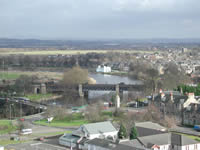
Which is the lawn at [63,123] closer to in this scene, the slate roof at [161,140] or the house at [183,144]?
the slate roof at [161,140]

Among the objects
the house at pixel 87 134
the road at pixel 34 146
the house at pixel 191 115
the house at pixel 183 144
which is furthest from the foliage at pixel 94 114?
the house at pixel 183 144

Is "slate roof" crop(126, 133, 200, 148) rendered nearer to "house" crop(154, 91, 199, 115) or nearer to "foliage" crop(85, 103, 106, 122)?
"foliage" crop(85, 103, 106, 122)

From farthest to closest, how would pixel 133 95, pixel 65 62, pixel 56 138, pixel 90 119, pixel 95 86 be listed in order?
Answer: pixel 65 62
pixel 95 86
pixel 133 95
pixel 90 119
pixel 56 138

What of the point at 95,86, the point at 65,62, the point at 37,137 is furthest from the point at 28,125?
the point at 65,62

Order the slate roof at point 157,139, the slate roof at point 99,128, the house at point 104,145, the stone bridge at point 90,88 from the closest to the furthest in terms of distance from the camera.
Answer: the house at point 104,145
the slate roof at point 157,139
the slate roof at point 99,128
the stone bridge at point 90,88

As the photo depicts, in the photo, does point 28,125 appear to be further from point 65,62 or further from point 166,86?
point 65,62

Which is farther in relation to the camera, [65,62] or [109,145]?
[65,62]

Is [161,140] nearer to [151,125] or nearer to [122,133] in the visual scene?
[122,133]

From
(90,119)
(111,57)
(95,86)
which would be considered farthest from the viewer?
(111,57)
